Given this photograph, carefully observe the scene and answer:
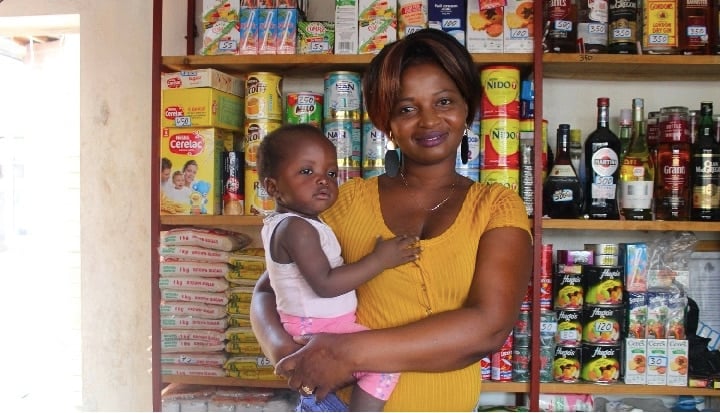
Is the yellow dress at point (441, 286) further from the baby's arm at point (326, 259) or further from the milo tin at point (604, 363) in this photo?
the milo tin at point (604, 363)

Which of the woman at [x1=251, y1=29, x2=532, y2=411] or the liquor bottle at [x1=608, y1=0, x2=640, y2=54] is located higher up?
the liquor bottle at [x1=608, y1=0, x2=640, y2=54]

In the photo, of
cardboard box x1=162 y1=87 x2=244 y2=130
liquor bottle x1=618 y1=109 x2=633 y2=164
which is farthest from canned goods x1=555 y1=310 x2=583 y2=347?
cardboard box x1=162 y1=87 x2=244 y2=130

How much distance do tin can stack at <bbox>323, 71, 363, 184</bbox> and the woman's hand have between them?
2.90 feet

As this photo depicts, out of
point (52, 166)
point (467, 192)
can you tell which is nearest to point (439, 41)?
point (467, 192)

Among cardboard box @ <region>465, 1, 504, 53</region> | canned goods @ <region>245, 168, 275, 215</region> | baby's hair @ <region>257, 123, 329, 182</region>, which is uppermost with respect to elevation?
cardboard box @ <region>465, 1, 504, 53</region>

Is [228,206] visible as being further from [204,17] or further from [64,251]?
[64,251]

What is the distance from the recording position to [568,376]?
5.69 ft

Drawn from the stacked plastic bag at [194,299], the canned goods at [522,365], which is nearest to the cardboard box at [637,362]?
the canned goods at [522,365]

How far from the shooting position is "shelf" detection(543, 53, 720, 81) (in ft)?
5.47

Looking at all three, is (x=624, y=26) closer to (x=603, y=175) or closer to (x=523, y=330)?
(x=603, y=175)

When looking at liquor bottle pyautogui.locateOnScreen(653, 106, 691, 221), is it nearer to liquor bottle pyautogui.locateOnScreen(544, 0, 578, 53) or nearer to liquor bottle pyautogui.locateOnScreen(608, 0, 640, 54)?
liquor bottle pyautogui.locateOnScreen(608, 0, 640, 54)

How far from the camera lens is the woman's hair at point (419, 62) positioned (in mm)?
939

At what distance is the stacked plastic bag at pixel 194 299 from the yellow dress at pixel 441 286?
3.00 ft

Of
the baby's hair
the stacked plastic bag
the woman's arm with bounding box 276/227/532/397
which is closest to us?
the woman's arm with bounding box 276/227/532/397
